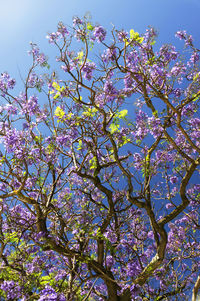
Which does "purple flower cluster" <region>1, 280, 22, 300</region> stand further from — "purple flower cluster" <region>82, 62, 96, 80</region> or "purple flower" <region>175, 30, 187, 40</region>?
"purple flower" <region>175, 30, 187, 40</region>

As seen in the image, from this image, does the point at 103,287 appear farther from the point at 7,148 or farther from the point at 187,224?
the point at 7,148

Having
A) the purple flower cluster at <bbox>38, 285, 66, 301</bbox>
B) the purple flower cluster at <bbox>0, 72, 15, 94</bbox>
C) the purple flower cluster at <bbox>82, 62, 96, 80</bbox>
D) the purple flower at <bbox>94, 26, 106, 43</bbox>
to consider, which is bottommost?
the purple flower cluster at <bbox>38, 285, 66, 301</bbox>

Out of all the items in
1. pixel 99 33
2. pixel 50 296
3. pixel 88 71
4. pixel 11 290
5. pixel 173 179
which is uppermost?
pixel 99 33

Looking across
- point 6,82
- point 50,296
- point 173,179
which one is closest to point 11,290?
point 50,296

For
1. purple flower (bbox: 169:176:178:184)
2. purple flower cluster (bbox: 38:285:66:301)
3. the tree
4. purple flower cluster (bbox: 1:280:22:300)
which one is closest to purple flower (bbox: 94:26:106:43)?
the tree

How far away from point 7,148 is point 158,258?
2929 mm

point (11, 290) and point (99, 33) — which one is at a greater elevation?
point (99, 33)

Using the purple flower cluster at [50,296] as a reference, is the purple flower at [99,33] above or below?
above

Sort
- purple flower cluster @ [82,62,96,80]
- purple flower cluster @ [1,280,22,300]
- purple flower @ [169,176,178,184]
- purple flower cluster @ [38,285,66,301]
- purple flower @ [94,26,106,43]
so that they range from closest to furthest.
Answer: purple flower cluster @ [38,285,66,301], purple flower cluster @ [1,280,22,300], purple flower @ [94,26,106,43], purple flower cluster @ [82,62,96,80], purple flower @ [169,176,178,184]

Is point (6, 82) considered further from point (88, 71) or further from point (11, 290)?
point (11, 290)

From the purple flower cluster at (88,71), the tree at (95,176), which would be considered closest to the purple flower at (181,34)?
the tree at (95,176)

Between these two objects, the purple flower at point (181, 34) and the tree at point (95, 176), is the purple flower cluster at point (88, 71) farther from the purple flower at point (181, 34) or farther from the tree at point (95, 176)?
the purple flower at point (181, 34)

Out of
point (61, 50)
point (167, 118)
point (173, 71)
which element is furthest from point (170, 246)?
point (61, 50)

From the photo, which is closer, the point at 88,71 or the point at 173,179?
the point at 88,71
